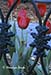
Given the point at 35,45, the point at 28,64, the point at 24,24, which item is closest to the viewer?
the point at 35,45

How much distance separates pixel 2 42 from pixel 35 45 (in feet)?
0.39

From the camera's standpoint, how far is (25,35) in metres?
1.94

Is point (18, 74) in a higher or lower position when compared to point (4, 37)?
lower

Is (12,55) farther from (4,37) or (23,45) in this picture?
(4,37)

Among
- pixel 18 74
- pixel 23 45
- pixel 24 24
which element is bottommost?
pixel 18 74

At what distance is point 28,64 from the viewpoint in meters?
1.76

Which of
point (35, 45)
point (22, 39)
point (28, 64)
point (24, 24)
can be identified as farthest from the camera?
point (22, 39)

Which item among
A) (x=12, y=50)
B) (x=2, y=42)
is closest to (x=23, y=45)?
(x=12, y=50)

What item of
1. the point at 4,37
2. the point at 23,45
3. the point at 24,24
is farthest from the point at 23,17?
the point at 4,37

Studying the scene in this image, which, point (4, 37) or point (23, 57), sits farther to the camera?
point (23, 57)

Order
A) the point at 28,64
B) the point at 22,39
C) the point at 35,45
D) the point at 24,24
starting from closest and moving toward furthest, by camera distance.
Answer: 1. the point at 35,45
2. the point at 24,24
3. the point at 28,64
4. the point at 22,39

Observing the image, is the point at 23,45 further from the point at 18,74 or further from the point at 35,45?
the point at 35,45

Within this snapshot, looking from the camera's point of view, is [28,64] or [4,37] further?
[28,64]

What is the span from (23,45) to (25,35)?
148 millimetres
